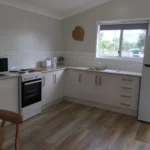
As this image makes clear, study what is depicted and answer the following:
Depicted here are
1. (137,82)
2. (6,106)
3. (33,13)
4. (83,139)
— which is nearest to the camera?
(83,139)

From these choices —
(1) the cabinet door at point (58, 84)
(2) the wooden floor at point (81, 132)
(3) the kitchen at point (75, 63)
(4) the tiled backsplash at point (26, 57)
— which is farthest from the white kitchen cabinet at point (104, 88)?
(4) the tiled backsplash at point (26, 57)

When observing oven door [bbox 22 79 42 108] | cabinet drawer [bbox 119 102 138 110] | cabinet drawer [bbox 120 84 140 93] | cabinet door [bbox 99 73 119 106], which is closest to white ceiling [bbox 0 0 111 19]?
oven door [bbox 22 79 42 108]

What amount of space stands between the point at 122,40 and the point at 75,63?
1.36m

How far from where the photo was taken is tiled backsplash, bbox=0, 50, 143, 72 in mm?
3407

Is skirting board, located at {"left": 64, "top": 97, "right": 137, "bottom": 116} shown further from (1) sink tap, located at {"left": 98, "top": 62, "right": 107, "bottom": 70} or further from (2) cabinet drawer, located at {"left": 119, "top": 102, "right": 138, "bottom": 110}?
(1) sink tap, located at {"left": 98, "top": 62, "right": 107, "bottom": 70}

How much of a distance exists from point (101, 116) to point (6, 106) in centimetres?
180

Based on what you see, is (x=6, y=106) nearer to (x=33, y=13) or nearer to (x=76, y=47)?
(x=33, y=13)

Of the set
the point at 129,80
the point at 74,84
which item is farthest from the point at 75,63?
the point at 129,80

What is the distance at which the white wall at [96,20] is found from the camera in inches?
140

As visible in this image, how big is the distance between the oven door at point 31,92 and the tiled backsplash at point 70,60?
67cm

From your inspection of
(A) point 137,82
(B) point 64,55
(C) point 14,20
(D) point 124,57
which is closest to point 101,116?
(A) point 137,82

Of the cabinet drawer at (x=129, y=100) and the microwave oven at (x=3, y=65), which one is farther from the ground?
the microwave oven at (x=3, y=65)

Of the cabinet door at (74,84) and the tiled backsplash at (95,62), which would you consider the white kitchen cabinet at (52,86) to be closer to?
the cabinet door at (74,84)

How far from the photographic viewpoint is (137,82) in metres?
3.21
